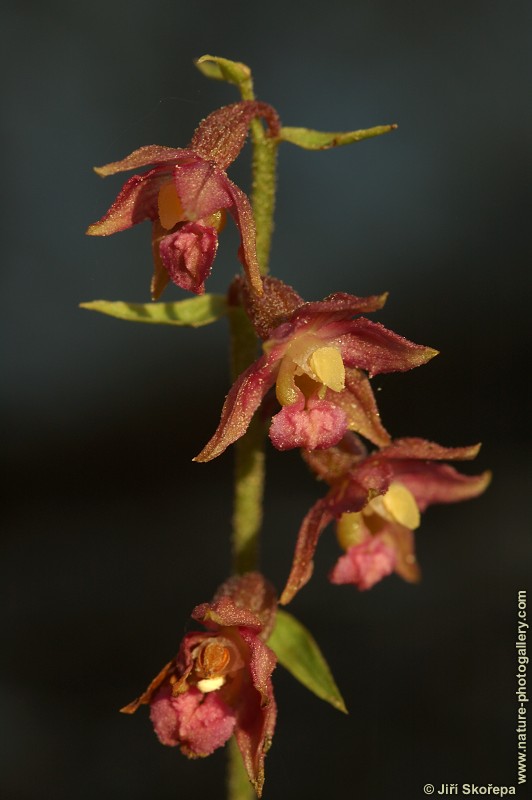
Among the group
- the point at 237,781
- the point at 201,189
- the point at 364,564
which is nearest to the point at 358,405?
the point at 364,564

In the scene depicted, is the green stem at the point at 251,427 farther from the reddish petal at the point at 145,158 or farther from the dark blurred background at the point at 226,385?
the dark blurred background at the point at 226,385

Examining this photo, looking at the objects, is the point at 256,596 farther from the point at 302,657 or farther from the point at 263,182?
the point at 263,182

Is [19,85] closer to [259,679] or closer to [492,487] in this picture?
[492,487]

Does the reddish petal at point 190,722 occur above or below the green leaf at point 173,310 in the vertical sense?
below

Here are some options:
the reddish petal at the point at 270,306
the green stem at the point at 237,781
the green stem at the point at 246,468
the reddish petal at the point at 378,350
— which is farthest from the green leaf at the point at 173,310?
the green stem at the point at 237,781

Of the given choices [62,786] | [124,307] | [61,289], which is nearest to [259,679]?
[124,307]
